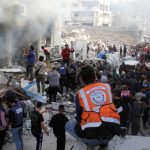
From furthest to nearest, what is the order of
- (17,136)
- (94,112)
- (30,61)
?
1. (30,61)
2. (17,136)
3. (94,112)

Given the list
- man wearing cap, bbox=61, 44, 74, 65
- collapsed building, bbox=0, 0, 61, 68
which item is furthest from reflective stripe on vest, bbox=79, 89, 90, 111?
collapsed building, bbox=0, 0, 61, 68

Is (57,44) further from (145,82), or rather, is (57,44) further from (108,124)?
(108,124)

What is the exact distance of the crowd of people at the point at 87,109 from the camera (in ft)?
12.7

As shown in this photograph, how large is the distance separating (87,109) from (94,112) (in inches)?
3.0

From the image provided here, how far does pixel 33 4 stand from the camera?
19.5m

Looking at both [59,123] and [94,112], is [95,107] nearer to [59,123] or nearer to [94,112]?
[94,112]

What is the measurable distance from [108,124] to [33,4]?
1634cm

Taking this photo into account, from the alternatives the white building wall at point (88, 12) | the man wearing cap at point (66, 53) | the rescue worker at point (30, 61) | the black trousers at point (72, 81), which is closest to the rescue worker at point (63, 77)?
the black trousers at point (72, 81)

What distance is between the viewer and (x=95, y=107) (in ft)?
12.7

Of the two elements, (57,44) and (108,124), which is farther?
(57,44)

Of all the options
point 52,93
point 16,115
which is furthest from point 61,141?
point 52,93

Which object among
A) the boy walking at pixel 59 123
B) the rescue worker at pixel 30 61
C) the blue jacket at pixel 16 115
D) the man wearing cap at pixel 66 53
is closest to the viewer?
the blue jacket at pixel 16 115

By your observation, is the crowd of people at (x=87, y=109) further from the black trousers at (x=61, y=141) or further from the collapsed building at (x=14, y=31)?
the collapsed building at (x=14, y=31)

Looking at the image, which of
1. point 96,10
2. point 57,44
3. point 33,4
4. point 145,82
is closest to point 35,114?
point 145,82
